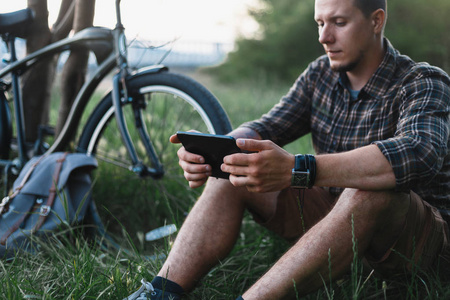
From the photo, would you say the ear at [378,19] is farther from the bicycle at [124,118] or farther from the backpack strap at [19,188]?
the backpack strap at [19,188]

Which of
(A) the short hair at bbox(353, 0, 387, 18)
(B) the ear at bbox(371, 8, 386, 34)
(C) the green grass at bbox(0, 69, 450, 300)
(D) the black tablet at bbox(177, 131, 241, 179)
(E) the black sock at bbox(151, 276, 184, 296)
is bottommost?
(C) the green grass at bbox(0, 69, 450, 300)

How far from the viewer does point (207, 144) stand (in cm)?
164

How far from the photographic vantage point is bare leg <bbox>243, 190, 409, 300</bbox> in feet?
5.06

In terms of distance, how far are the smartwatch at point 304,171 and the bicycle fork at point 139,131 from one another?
3.20 ft

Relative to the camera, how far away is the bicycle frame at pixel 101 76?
2414 mm

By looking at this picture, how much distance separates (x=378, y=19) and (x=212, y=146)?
86 cm

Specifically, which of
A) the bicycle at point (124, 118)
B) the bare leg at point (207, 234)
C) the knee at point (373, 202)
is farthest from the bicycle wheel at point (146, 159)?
the knee at point (373, 202)

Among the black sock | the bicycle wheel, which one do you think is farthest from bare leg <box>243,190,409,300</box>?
the bicycle wheel

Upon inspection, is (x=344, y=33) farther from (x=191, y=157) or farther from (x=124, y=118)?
(x=124, y=118)

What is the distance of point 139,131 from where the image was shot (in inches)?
96.0

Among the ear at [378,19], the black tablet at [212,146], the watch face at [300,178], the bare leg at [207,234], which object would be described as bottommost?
the bare leg at [207,234]

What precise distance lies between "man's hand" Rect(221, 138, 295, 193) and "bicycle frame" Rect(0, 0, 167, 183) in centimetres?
88

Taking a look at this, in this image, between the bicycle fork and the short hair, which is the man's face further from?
the bicycle fork

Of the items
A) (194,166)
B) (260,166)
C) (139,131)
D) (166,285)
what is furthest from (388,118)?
(139,131)
